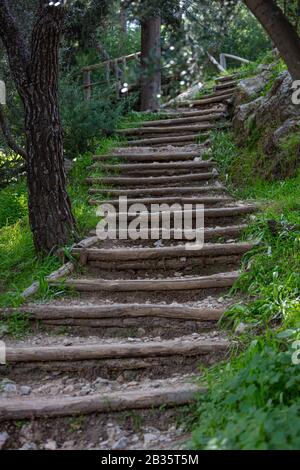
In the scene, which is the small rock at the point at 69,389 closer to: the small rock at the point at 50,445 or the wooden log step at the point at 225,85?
the small rock at the point at 50,445

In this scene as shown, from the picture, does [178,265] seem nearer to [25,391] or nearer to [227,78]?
[25,391]

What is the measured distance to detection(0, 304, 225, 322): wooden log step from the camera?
13.8 feet

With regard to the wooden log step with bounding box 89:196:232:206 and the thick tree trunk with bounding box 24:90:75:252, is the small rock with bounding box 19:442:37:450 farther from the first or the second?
the wooden log step with bounding box 89:196:232:206

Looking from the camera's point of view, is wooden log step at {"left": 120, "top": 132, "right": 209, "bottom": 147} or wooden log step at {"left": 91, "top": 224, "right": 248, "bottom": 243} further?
wooden log step at {"left": 120, "top": 132, "right": 209, "bottom": 147}

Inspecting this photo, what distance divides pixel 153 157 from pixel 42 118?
3310mm

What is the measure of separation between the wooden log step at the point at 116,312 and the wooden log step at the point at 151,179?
3.38 m

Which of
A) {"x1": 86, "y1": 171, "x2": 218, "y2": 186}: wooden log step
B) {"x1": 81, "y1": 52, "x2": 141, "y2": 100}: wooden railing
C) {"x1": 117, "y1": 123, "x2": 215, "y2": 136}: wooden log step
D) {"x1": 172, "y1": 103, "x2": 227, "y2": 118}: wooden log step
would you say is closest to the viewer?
{"x1": 86, "y1": 171, "x2": 218, "y2": 186}: wooden log step

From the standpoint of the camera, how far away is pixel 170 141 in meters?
9.12


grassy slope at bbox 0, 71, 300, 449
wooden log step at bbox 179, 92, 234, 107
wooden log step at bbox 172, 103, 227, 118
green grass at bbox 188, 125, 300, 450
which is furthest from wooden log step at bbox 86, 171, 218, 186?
wooden log step at bbox 179, 92, 234, 107

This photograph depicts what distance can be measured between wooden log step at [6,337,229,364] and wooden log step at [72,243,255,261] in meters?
1.33

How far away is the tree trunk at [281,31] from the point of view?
3.20 metres
